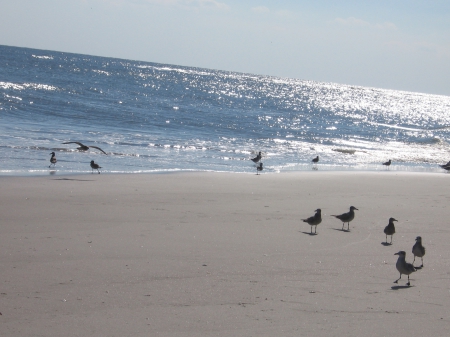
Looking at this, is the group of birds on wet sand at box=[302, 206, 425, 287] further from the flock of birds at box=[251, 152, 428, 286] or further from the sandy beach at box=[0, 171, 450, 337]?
the sandy beach at box=[0, 171, 450, 337]

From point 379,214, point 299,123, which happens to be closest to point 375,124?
point 299,123

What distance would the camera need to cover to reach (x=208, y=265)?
659cm

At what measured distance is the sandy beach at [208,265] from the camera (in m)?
5.07

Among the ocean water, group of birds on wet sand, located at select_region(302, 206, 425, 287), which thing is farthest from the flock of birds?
the ocean water

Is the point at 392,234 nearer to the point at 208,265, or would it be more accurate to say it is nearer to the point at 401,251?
the point at 401,251

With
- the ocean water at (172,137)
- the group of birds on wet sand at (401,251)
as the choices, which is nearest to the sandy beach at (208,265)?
the group of birds on wet sand at (401,251)

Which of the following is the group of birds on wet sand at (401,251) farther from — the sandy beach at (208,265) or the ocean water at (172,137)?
the ocean water at (172,137)

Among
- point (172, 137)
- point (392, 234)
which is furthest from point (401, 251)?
point (172, 137)

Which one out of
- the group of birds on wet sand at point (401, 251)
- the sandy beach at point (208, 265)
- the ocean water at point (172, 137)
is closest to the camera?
the sandy beach at point (208, 265)

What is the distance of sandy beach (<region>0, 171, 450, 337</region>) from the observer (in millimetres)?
5074

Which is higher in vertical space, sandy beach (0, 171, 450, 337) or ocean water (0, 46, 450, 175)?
ocean water (0, 46, 450, 175)

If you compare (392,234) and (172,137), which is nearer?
Result: (392,234)

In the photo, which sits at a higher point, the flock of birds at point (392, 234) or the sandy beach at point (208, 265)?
the flock of birds at point (392, 234)

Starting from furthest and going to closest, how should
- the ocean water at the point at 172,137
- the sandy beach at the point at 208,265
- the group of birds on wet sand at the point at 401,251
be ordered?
1. the ocean water at the point at 172,137
2. the group of birds on wet sand at the point at 401,251
3. the sandy beach at the point at 208,265
